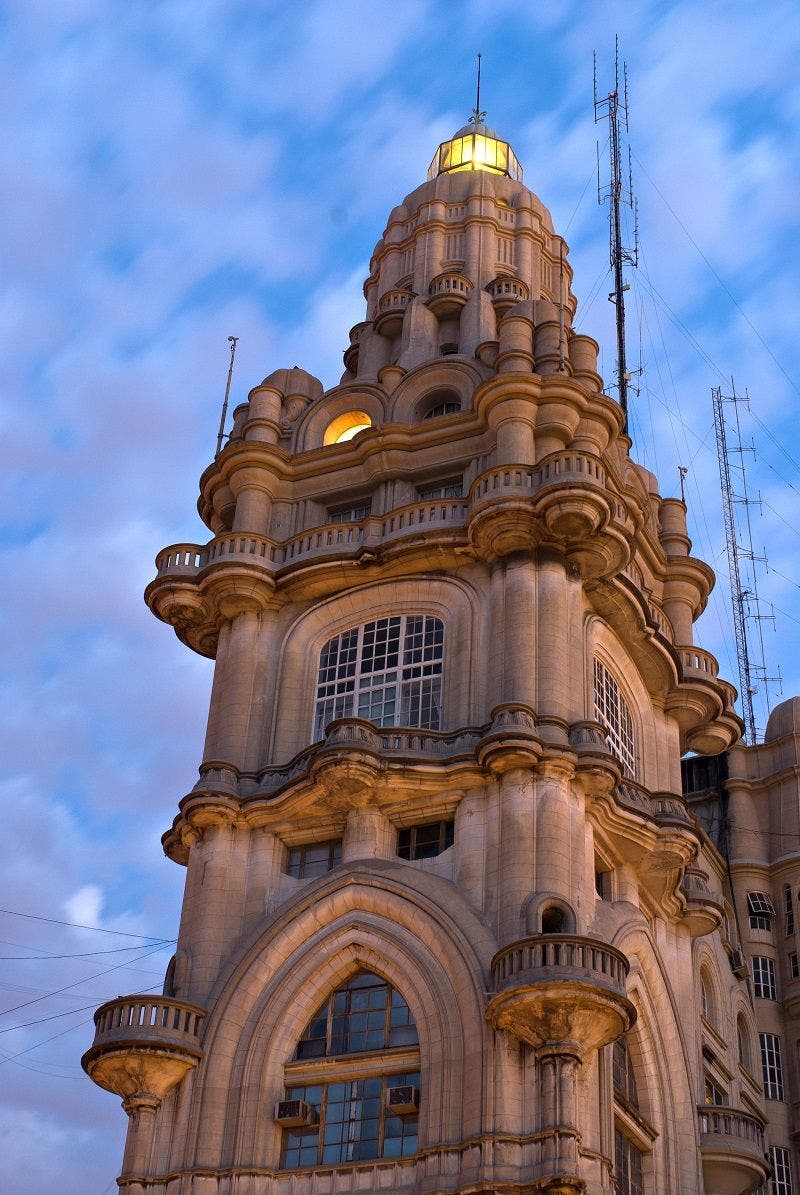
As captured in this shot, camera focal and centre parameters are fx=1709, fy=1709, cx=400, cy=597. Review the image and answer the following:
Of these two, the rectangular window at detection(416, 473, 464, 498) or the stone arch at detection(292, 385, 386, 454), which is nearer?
the rectangular window at detection(416, 473, 464, 498)

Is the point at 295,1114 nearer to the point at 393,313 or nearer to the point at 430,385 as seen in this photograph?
the point at 430,385

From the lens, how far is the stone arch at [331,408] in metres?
57.3

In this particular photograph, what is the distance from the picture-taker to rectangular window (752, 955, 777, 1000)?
60875 millimetres

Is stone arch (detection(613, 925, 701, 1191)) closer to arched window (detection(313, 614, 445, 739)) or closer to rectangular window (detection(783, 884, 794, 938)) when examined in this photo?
arched window (detection(313, 614, 445, 739))

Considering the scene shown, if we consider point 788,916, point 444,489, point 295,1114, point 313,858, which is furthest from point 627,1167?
point 444,489

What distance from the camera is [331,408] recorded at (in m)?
57.9

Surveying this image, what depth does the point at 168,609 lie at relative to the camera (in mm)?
52625

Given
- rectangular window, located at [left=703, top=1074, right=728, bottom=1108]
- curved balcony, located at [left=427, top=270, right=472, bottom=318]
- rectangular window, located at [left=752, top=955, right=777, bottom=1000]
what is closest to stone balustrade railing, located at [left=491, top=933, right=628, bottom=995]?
rectangular window, located at [left=703, top=1074, right=728, bottom=1108]

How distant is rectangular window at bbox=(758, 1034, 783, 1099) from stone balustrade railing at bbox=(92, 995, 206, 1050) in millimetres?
24853

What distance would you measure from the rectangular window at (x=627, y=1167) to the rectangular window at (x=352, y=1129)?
213 inches

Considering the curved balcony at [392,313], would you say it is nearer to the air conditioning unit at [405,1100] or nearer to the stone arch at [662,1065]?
the stone arch at [662,1065]

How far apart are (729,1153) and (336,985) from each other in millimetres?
12018

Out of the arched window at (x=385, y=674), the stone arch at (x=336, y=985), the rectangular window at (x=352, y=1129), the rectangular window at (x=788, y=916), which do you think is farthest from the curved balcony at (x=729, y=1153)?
the rectangular window at (x=788, y=916)

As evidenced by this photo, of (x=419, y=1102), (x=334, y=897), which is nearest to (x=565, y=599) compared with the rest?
(x=334, y=897)
